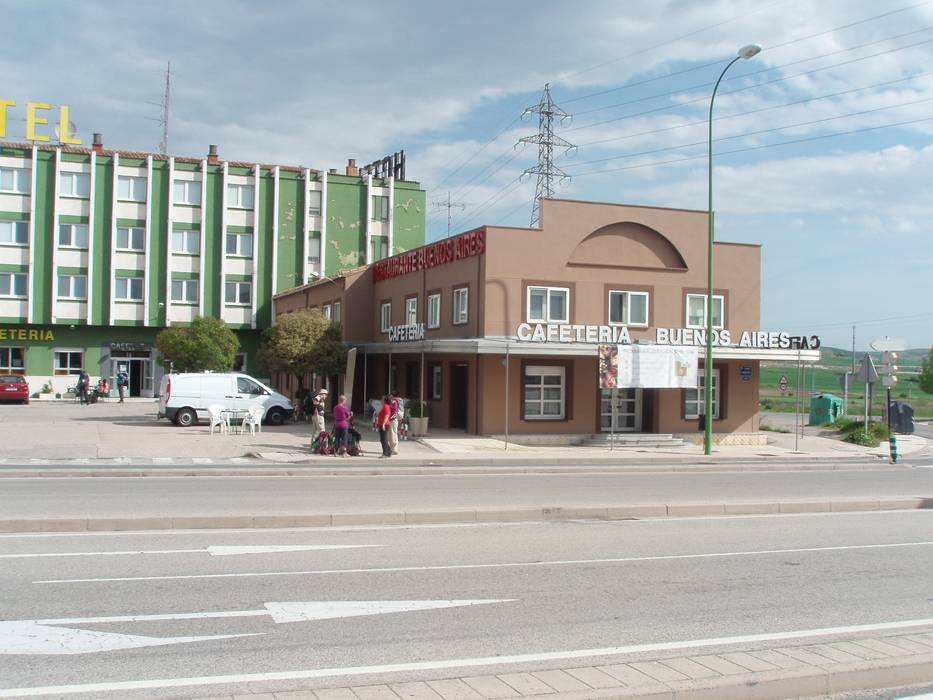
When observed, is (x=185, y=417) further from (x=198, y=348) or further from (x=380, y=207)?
A: (x=380, y=207)

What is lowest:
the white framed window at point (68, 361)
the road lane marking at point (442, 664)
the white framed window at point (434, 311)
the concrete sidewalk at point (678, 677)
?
the road lane marking at point (442, 664)

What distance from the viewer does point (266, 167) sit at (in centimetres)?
5731

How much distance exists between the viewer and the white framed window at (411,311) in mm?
35500

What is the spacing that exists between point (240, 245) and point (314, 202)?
543 centimetres

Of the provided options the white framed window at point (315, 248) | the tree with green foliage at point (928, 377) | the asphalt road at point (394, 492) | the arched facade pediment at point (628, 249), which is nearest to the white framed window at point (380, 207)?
the white framed window at point (315, 248)

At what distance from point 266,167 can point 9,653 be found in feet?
176

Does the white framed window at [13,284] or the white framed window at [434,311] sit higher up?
the white framed window at [13,284]

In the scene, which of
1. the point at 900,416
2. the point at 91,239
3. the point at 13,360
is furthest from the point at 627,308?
the point at 13,360

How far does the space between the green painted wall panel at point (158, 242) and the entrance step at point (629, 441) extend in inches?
1308

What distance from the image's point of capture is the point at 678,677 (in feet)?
18.9

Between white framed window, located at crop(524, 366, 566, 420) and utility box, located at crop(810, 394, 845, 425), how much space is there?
58.4 feet

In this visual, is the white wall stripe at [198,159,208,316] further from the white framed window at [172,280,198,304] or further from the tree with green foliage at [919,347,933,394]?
the tree with green foliage at [919,347,933,394]

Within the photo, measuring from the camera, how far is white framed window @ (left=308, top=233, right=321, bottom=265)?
58.2 metres

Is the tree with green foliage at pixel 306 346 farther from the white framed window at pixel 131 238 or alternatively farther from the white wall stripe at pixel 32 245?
the white wall stripe at pixel 32 245
